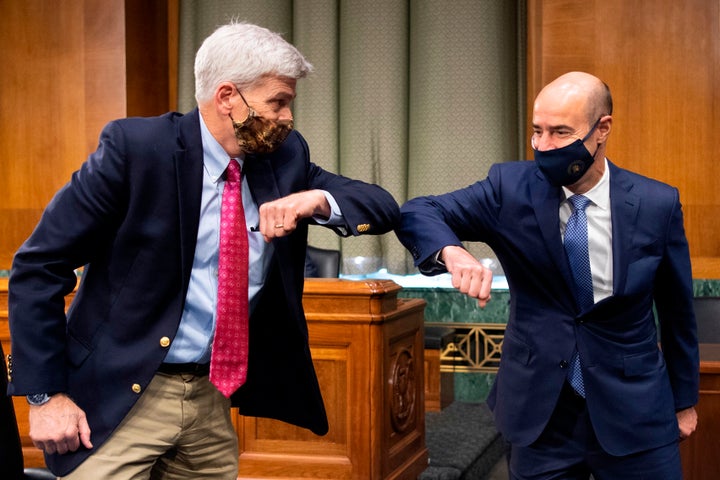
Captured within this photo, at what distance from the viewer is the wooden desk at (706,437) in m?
3.24

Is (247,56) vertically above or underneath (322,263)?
above

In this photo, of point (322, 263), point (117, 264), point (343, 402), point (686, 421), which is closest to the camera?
point (117, 264)

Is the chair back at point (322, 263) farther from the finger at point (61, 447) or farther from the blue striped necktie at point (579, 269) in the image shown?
the finger at point (61, 447)

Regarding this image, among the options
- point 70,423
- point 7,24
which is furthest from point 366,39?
point 70,423

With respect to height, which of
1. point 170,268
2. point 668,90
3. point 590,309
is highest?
point 668,90

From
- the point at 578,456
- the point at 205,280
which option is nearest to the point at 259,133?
the point at 205,280

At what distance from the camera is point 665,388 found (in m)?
2.42

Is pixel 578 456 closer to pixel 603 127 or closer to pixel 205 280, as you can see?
pixel 603 127

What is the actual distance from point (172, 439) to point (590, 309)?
3.42 feet

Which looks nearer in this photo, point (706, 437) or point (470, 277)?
point (470, 277)

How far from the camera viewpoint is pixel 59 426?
6.44 feet

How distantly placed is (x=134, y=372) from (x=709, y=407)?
2.12m

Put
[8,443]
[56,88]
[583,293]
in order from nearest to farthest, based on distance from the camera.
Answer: [8,443] → [583,293] → [56,88]

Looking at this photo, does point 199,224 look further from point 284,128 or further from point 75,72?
point 75,72
